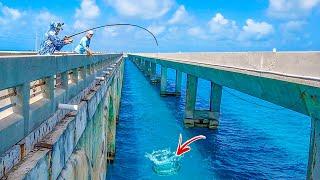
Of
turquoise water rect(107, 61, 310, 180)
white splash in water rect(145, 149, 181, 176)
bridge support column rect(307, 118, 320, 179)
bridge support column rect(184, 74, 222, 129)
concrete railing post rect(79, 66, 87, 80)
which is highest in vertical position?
concrete railing post rect(79, 66, 87, 80)

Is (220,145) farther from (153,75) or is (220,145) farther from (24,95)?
(153,75)

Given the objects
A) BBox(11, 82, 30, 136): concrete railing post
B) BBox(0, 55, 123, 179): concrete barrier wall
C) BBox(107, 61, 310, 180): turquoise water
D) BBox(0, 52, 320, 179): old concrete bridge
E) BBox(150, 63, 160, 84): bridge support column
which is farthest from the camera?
BBox(150, 63, 160, 84): bridge support column

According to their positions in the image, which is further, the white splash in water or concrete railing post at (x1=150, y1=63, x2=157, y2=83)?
concrete railing post at (x1=150, y1=63, x2=157, y2=83)

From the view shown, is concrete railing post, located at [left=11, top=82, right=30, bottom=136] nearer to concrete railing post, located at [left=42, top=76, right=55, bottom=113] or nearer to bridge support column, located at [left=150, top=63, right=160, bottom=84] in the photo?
concrete railing post, located at [left=42, top=76, right=55, bottom=113]

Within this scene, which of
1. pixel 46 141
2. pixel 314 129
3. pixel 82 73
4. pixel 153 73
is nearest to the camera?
pixel 46 141

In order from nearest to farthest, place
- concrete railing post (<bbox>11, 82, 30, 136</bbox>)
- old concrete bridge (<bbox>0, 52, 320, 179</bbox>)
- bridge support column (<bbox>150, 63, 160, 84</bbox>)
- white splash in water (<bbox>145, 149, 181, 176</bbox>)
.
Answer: old concrete bridge (<bbox>0, 52, 320, 179</bbox>)
concrete railing post (<bbox>11, 82, 30, 136</bbox>)
white splash in water (<bbox>145, 149, 181, 176</bbox>)
bridge support column (<bbox>150, 63, 160, 84</bbox>)

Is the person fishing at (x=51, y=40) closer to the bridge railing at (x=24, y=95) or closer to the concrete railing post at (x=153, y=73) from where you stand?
the bridge railing at (x=24, y=95)

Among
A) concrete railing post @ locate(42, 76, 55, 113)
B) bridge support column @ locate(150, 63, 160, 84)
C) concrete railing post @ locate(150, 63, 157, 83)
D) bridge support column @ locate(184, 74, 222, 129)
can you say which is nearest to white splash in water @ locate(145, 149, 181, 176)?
bridge support column @ locate(184, 74, 222, 129)

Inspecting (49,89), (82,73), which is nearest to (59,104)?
(49,89)

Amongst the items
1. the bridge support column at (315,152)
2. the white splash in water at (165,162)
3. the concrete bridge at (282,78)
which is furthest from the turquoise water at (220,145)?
the bridge support column at (315,152)
